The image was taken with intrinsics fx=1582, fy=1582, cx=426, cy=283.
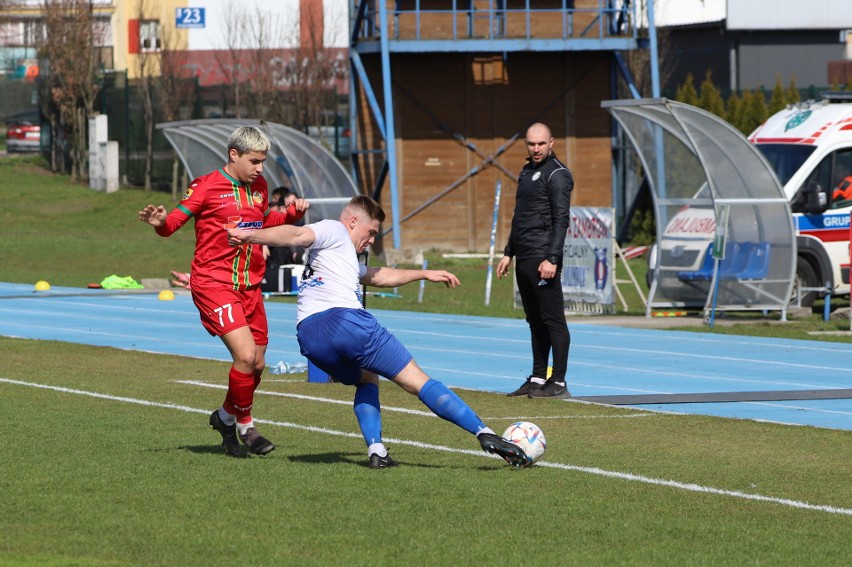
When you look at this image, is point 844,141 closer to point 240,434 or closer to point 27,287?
point 27,287

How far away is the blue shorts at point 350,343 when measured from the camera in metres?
8.80

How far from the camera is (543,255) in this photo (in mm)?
12945

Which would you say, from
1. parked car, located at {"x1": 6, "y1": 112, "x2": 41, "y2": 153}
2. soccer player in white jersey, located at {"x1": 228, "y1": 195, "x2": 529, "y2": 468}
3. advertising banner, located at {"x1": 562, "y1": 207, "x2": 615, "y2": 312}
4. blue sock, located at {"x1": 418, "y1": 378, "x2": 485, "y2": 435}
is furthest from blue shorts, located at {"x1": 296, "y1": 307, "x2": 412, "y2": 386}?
parked car, located at {"x1": 6, "y1": 112, "x2": 41, "y2": 153}

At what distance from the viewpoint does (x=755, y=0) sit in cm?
5050

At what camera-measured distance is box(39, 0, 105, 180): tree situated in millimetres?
49844

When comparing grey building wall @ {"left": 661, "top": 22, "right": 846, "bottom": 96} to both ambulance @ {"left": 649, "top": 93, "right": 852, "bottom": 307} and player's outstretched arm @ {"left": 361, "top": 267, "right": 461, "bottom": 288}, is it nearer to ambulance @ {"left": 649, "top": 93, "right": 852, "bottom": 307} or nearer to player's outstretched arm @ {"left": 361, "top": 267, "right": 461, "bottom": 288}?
ambulance @ {"left": 649, "top": 93, "right": 852, "bottom": 307}

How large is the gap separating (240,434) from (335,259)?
139cm

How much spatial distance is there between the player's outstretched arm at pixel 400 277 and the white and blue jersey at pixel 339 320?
22cm

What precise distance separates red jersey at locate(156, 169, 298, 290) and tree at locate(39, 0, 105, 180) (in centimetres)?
4135

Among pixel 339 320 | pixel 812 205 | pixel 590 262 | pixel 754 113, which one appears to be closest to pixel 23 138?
pixel 754 113

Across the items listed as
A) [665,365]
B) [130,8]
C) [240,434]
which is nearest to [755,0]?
[130,8]

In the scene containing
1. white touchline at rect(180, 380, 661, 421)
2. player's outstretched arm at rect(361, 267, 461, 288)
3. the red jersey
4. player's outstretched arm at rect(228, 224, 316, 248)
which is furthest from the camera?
white touchline at rect(180, 380, 661, 421)

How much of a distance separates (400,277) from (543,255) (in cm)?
386

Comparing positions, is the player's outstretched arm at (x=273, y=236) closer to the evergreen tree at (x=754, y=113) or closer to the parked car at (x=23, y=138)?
the evergreen tree at (x=754, y=113)
